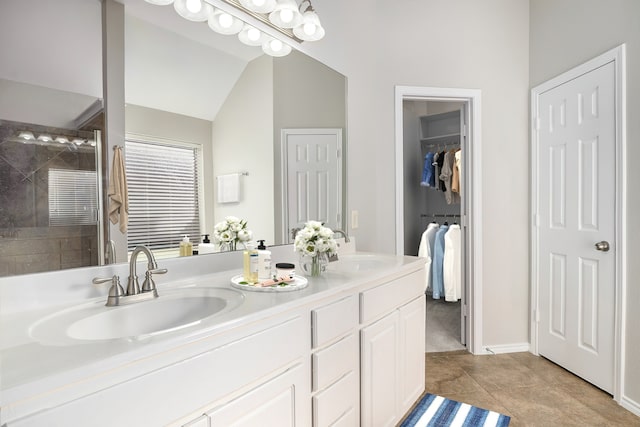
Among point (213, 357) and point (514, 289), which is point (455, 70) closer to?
point (514, 289)

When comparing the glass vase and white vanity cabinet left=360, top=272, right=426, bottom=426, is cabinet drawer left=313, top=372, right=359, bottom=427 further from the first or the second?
the glass vase

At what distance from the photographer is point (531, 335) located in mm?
2922

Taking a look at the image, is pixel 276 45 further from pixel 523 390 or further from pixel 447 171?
pixel 447 171

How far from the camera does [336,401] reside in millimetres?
1446

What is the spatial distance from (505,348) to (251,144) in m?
2.59

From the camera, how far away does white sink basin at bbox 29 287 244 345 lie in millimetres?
923

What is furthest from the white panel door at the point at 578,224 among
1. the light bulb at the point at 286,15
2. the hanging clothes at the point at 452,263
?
the light bulb at the point at 286,15

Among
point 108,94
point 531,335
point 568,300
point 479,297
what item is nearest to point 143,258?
point 108,94

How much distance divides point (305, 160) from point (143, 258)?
1.07 meters

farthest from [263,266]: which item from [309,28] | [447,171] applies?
[447,171]

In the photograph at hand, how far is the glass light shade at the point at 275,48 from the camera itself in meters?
1.89

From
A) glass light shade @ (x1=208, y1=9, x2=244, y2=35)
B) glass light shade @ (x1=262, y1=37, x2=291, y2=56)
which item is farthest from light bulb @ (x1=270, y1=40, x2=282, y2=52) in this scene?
glass light shade @ (x1=208, y1=9, x2=244, y2=35)

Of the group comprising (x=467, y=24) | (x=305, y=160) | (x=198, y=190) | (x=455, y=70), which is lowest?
(x=198, y=190)

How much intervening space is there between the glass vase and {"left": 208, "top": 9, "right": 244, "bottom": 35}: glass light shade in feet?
3.61
